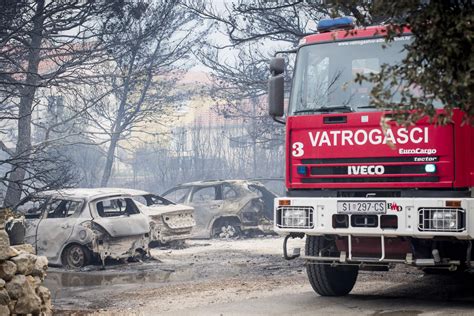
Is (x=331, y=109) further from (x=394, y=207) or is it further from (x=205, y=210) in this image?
(x=205, y=210)

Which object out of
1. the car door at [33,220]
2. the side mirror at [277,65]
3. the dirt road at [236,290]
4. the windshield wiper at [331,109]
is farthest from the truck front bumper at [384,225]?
the car door at [33,220]

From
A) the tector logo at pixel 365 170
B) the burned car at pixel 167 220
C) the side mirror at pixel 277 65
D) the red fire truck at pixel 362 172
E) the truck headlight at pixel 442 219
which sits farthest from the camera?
the burned car at pixel 167 220

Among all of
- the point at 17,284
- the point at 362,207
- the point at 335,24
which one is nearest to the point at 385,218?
the point at 362,207

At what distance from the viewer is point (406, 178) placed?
356 inches

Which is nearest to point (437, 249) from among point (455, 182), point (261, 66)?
point (455, 182)

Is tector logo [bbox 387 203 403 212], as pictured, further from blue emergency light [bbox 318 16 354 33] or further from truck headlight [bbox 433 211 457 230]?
blue emergency light [bbox 318 16 354 33]

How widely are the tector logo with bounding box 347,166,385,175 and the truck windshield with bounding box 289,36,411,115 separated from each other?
2.19 ft

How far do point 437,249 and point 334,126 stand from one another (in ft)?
5.90

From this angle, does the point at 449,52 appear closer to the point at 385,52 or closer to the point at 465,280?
the point at 385,52

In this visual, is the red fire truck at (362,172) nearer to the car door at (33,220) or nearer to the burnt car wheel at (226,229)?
the car door at (33,220)

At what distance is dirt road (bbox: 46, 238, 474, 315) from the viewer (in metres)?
9.60

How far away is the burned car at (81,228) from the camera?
1485 cm

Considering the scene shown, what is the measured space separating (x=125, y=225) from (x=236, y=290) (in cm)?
438

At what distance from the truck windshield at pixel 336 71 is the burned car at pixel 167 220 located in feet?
26.7
